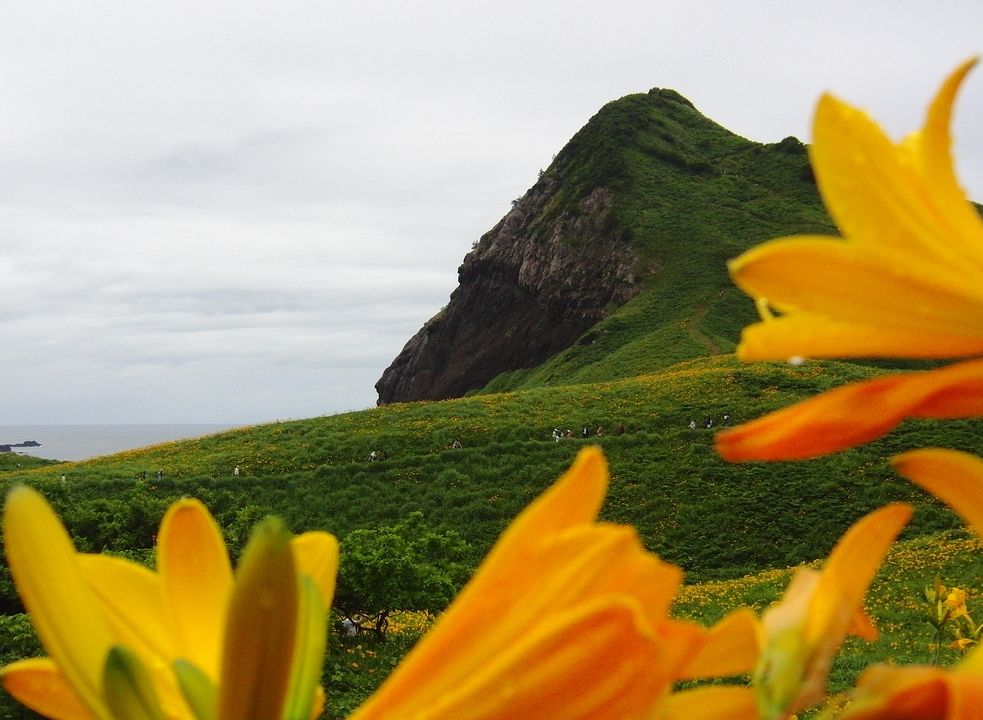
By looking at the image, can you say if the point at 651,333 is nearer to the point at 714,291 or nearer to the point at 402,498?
the point at 714,291

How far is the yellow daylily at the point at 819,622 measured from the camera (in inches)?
13.4

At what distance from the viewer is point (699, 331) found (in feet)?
129

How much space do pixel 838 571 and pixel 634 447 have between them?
2109 cm

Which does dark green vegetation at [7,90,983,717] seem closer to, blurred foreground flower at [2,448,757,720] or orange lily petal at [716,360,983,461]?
blurred foreground flower at [2,448,757,720]

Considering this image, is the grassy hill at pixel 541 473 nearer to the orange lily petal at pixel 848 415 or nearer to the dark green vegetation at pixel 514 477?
the dark green vegetation at pixel 514 477

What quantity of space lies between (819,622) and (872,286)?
0.49ft

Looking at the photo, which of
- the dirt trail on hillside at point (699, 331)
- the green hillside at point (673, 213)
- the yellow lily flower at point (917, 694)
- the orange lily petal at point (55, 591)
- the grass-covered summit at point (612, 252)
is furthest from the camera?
the grass-covered summit at point (612, 252)

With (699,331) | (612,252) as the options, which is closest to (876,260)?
(699,331)

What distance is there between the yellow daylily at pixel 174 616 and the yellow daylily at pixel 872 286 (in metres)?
0.20

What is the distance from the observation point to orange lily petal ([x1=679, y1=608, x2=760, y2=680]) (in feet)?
1.20

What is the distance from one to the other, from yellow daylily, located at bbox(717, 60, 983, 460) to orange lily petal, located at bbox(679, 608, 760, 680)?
71 mm

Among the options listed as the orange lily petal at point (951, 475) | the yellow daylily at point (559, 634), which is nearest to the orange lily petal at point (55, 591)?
the yellow daylily at point (559, 634)

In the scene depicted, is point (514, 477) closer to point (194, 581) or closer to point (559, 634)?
point (194, 581)

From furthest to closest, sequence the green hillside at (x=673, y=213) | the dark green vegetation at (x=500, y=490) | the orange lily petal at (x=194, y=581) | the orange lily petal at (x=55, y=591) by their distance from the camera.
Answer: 1. the green hillside at (x=673, y=213)
2. the dark green vegetation at (x=500, y=490)
3. the orange lily petal at (x=194, y=581)
4. the orange lily petal at (x=55, y=591)
